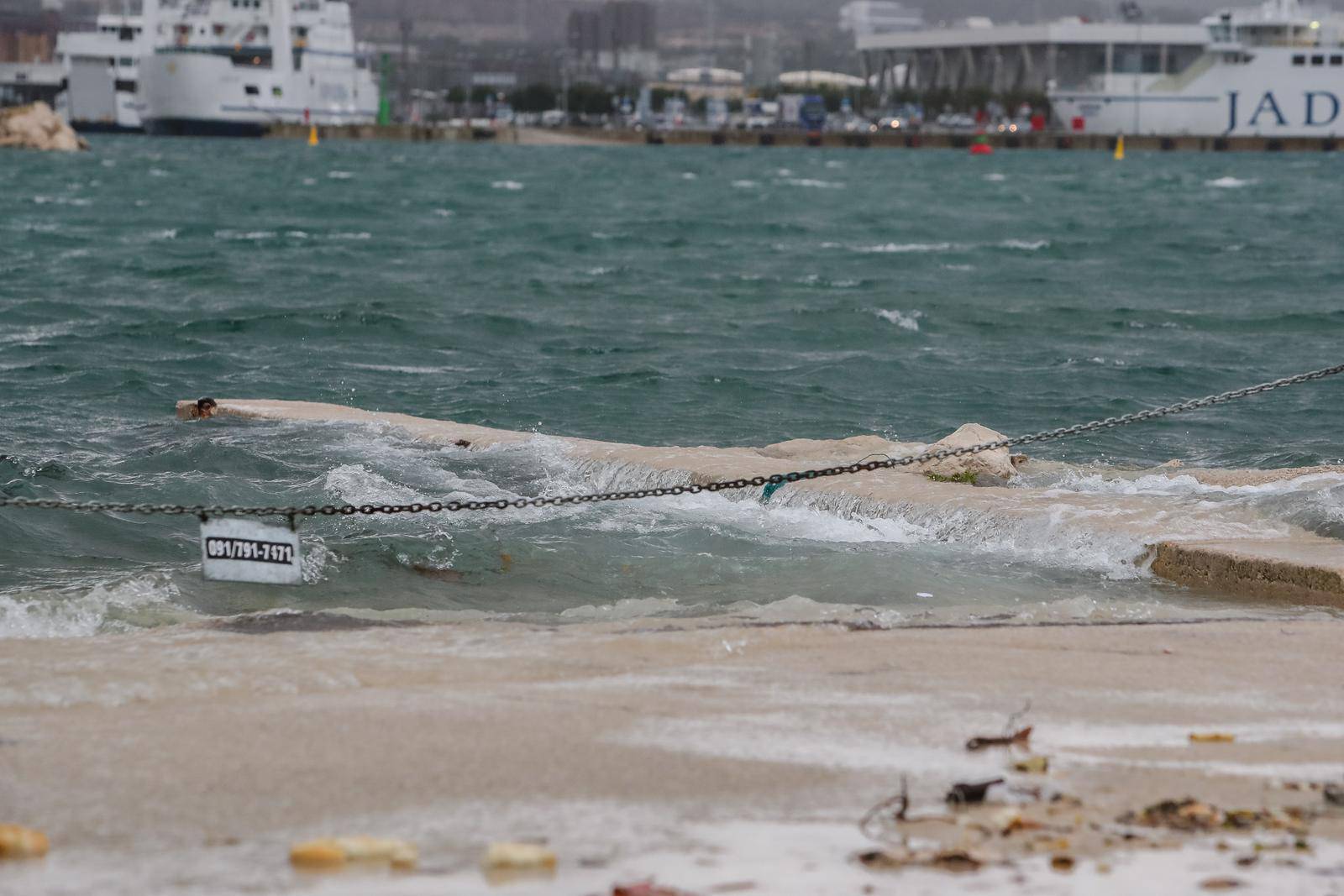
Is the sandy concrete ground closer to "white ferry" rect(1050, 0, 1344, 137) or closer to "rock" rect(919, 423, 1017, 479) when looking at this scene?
"rock" rect(919, 423, 1017, 479)

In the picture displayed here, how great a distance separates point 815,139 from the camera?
12700 centimetres

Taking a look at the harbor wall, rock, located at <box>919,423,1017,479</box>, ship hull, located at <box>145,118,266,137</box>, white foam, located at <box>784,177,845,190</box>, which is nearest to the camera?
rock, located at <box>919,423,1017,479</box>

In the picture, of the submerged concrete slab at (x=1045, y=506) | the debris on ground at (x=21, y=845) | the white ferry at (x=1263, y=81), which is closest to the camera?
the debris on ground at (x=21, y=845)

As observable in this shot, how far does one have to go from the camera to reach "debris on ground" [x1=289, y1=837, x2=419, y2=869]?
4031 mm

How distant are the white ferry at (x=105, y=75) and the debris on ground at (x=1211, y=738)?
5283 inches

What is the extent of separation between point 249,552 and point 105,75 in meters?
133

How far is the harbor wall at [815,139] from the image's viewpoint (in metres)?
113

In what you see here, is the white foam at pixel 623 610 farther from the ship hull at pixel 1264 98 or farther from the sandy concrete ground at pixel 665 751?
the ship hull at pixel 1264 98

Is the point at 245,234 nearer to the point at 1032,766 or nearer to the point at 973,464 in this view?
the point at 973,464

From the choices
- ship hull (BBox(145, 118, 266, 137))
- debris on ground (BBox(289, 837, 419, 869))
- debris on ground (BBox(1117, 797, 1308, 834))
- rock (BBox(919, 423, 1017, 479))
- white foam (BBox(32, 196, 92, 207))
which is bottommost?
white foam (BBox(32, 196, 92, 207))

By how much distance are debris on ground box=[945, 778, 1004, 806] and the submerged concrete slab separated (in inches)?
138

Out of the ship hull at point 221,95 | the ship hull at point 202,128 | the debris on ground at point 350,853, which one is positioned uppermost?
the ship hull at point 221,95

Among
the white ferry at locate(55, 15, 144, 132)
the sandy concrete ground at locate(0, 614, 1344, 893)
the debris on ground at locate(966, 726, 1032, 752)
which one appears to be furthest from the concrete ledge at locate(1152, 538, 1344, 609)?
the white ferry at locate(55, 15, 144, 132)

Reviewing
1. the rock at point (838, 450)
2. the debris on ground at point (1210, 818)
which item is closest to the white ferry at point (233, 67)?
Answer: the rock at point (838, 450)
